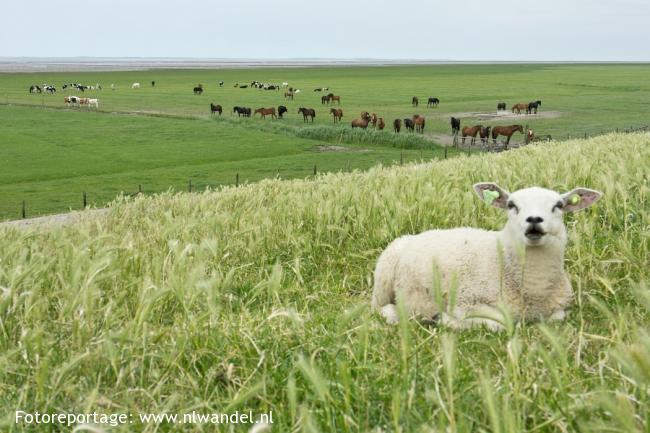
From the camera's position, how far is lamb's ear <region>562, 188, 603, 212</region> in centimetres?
480

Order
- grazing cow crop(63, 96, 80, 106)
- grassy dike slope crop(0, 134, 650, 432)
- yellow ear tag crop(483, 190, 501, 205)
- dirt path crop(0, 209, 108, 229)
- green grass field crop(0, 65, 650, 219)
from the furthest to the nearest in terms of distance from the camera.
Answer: grazing cow crop(63, 96, 80, 106) < green grass field crop(0, 65, 650, 219) < dirt path crop(0, 209, 108, 229) < yellow ear tag crop(483, 190, 501, 205) < grassy dike slope crop(0, 134, 650, 432)

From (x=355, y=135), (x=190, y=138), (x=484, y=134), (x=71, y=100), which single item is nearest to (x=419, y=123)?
(x=484, y=134)

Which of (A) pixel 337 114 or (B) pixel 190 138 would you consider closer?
(B) pixel 190 138

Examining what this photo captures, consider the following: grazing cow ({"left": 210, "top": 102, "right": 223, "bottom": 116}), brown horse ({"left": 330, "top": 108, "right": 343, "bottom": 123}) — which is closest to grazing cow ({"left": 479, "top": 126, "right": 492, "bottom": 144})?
brown horse ({"left": 330, "top": 108, "right": 343, "bottom": 123})

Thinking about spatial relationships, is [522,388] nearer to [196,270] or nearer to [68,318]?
[196,270]

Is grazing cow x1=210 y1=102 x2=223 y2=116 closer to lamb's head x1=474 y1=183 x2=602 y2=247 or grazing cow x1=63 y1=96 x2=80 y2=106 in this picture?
grazing cow x1=63 y1=96 x2=80 y2=106

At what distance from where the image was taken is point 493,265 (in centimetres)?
490

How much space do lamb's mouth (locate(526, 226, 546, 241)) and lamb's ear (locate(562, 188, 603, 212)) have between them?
1.52 feet

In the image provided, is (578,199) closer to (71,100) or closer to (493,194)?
(493,194)

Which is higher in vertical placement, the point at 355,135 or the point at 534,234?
the point at 534,234

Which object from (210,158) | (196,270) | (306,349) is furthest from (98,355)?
(210,158)

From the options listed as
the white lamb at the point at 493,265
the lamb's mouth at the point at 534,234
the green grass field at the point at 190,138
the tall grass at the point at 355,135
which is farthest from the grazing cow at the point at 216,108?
the lamb's mouth at the point at 534,234

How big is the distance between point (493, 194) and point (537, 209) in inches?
21.6

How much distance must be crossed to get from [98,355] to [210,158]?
35082 mm
